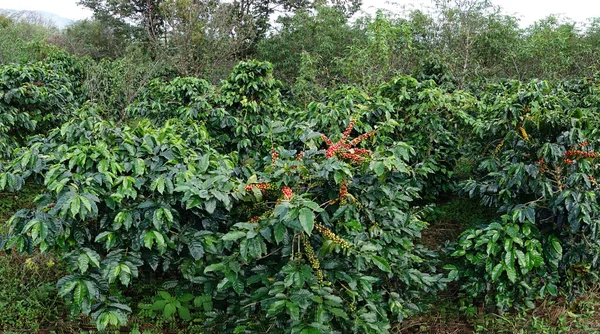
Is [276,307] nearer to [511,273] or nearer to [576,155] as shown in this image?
[511,273]

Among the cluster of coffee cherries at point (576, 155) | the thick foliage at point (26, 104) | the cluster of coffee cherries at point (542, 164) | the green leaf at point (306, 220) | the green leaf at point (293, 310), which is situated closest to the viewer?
the green leaf at point (306, 220)

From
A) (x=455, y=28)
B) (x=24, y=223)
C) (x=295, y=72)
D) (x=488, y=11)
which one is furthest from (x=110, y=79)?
(x=488, y=11)

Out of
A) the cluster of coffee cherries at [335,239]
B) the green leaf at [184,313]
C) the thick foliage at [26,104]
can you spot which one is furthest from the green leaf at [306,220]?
the thick foliage at [26,104]

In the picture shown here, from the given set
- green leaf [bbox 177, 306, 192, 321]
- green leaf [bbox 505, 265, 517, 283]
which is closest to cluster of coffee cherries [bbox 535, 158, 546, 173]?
green leaf [bbox 505, 265, 517, 283]

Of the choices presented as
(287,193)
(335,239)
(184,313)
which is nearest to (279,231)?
(287,193)

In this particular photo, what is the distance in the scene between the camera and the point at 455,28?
959 cm

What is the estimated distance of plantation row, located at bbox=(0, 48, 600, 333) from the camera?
6.75 ft

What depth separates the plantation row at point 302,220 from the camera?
2.06 metres

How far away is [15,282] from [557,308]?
141 inches

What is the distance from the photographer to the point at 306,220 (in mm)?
1752

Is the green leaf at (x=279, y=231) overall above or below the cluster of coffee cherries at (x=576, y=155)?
below

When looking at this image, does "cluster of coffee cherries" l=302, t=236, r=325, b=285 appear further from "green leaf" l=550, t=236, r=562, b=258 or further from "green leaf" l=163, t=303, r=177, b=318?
"green leaf" l=550, t=236, r=562, b=258

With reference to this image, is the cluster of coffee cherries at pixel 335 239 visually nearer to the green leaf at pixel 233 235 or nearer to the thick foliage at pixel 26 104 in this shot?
the green leaf at pixel 233 235

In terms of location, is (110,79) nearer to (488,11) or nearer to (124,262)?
(124,262)
